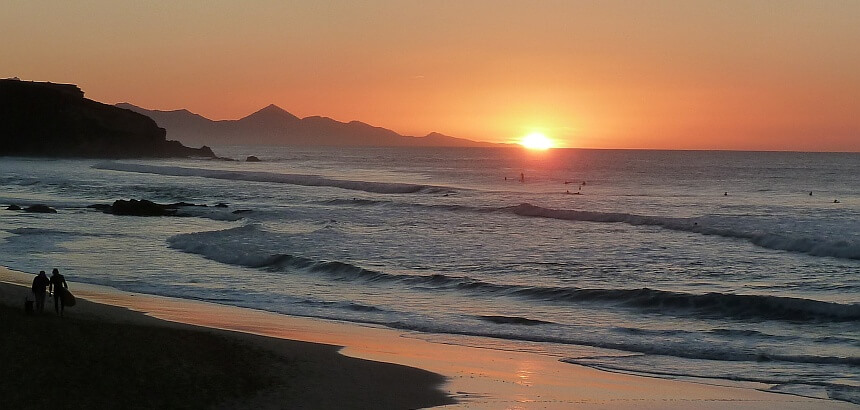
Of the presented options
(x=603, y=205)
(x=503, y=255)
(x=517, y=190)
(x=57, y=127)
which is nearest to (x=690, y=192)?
(x=517, y=190)

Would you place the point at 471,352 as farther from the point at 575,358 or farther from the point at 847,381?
the point at 847,381

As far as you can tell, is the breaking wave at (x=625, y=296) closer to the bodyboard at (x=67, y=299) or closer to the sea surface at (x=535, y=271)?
the sea surface at (x=535, y=271)

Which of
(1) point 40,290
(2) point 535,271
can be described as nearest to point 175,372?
(1) point 40,290

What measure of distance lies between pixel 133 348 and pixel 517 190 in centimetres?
7074

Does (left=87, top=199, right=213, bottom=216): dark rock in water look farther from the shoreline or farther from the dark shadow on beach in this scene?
the dark shadow on beach

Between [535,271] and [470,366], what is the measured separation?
13.3 meters

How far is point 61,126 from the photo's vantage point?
484 feet

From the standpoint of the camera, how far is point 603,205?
203ft

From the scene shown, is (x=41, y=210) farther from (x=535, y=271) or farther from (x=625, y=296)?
(x=625, y=296)

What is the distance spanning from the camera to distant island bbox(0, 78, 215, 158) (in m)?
145

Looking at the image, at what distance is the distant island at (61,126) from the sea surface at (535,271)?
93585 mm

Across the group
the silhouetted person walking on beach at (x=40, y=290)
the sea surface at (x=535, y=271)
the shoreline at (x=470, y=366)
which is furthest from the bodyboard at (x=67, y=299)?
the sea surface at (x=535, y=271)

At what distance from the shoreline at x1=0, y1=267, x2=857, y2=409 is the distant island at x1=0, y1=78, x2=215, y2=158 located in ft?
438

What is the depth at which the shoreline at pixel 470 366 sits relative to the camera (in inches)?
538
